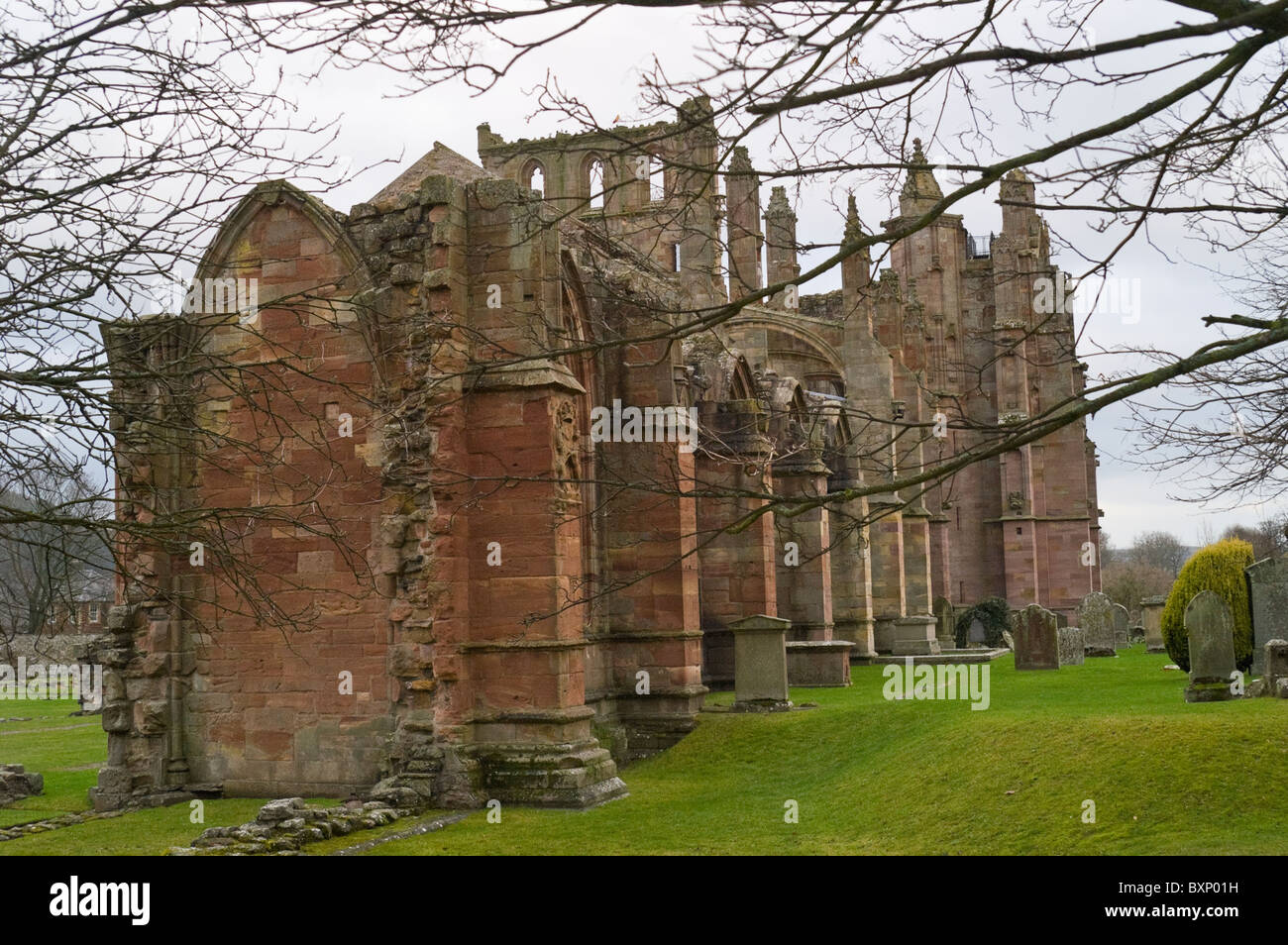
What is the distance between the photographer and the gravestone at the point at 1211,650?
46.0 feet

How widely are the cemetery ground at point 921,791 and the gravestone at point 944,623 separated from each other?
1587 cm

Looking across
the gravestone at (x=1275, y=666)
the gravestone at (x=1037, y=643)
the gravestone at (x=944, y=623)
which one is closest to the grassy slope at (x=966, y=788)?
the gravestone at (x=1275, y=666)

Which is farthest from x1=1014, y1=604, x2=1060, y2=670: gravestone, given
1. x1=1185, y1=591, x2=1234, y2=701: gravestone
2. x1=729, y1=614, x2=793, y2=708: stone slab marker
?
x1=1185, y1=591, x2=1234, y2=701: gravestone

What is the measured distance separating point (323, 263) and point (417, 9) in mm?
9450

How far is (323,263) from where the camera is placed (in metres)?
14.7

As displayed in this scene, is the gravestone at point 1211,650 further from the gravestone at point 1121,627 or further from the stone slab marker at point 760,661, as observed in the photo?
the gravestone at point 1121,627

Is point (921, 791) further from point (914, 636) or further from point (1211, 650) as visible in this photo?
point (914, 636)

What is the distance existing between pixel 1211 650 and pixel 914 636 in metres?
16.5

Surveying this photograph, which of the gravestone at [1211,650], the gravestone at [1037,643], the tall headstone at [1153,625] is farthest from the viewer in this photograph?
the tall headstone at [1153,625]

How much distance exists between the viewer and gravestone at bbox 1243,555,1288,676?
54.4 ft

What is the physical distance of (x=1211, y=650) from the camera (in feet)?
46.3
